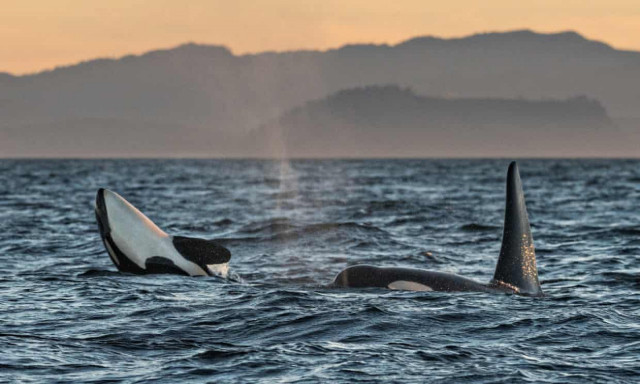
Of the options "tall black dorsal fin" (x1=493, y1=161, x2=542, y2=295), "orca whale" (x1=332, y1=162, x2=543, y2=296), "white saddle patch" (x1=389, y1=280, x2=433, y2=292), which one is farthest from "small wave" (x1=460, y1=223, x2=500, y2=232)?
"tall black dorsal fin" (x1=493, y1=161, x2=542, y2=295)

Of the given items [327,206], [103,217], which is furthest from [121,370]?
[327,206]

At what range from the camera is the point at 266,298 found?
1272cm

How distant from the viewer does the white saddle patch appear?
12.8 m

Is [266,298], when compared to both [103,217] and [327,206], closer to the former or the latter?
[103,217]

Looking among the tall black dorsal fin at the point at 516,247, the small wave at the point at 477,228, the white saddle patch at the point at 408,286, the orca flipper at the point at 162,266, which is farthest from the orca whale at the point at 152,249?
the small wave at the point at 477,228

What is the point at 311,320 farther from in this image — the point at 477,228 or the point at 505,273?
the point at 477,228

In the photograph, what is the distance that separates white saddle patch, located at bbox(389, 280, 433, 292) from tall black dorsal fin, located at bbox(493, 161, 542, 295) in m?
1.03

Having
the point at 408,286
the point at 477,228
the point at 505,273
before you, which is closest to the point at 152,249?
the point at 408,286

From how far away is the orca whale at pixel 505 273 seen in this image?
12016mm

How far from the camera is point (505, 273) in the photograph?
12500 mm

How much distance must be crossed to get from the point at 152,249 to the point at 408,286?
14.4 ft

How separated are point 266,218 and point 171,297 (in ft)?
56.4

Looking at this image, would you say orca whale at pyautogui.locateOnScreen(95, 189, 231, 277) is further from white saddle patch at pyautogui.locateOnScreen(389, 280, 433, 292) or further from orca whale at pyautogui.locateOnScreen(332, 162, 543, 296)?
white saddle patch at pyautogui.locateOnScreen(389, 280, 433, 292)

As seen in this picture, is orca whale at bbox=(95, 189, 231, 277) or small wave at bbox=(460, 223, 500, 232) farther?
small wave at bbox=(460, 223, 500, 232)
